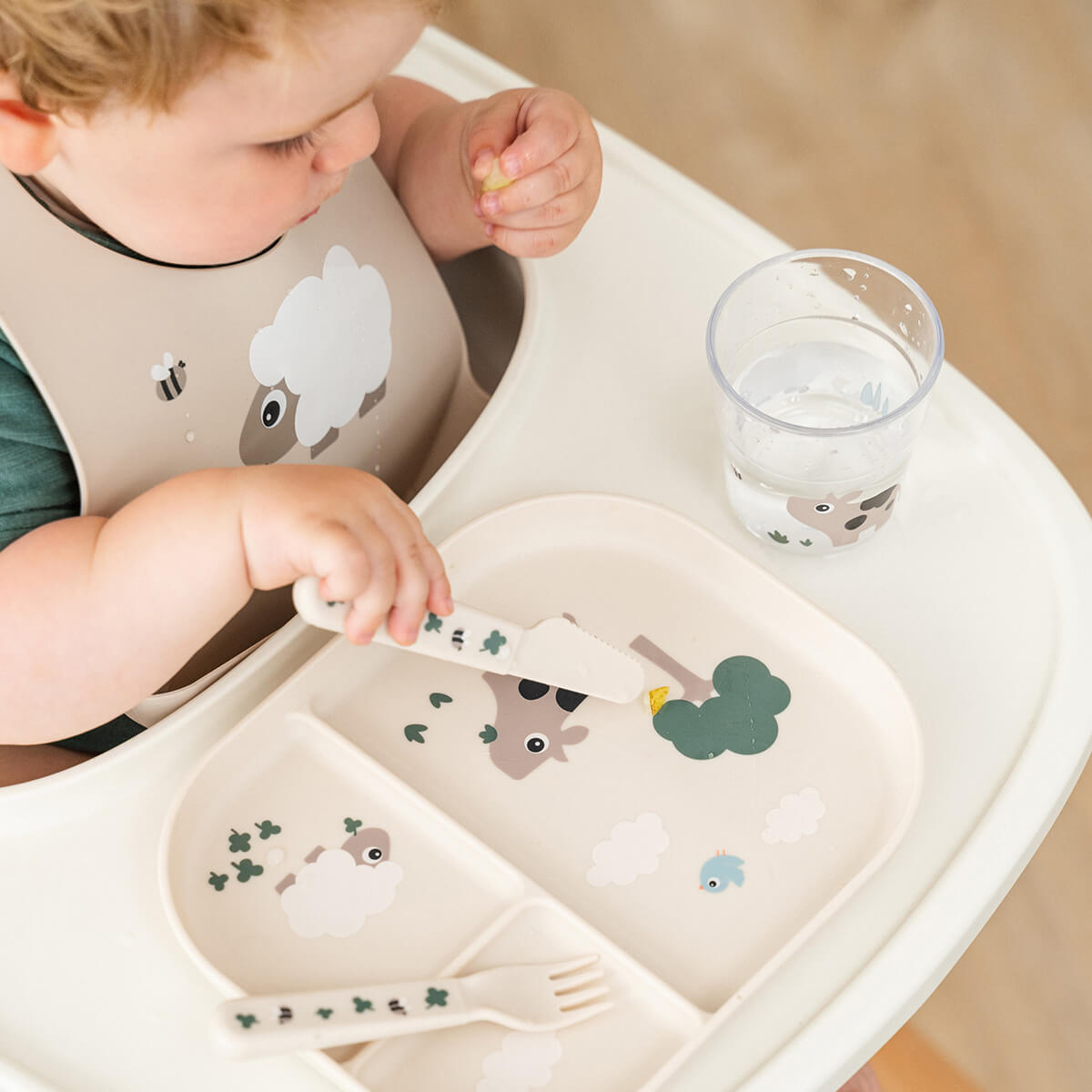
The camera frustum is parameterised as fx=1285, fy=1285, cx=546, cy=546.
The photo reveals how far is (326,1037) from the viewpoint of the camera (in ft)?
1.63

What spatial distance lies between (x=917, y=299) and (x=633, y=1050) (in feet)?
1.26

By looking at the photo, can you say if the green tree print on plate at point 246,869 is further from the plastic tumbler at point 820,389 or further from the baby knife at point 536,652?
the plastic tumbler at point 820,389

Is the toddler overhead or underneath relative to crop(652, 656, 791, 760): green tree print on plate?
overhead

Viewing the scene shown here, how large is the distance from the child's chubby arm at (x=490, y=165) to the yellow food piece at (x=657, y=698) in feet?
0.82

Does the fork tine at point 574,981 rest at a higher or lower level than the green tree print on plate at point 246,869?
higher

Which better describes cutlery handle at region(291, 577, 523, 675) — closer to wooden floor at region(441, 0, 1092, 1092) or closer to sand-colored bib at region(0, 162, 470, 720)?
sand-colored bib at region(0, 162, 470, 720)

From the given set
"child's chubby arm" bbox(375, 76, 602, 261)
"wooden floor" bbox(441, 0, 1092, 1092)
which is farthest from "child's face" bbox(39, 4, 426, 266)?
"wooden floor" bbox(441, 0, 1092, 1092)

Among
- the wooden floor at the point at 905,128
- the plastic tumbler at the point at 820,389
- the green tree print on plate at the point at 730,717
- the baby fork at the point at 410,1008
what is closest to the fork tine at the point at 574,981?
the baby fork at the point at 410,1008

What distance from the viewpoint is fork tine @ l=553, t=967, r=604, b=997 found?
524 mm

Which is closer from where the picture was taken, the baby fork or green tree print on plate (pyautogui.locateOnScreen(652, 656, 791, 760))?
the baby fork

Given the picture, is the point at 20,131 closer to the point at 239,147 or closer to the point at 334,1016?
the point at 239,147

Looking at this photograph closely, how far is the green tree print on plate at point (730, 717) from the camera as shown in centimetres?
60

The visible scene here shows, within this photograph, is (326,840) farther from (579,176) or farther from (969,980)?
(969,980)

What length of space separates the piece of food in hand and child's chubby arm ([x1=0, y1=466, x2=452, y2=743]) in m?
0.20
